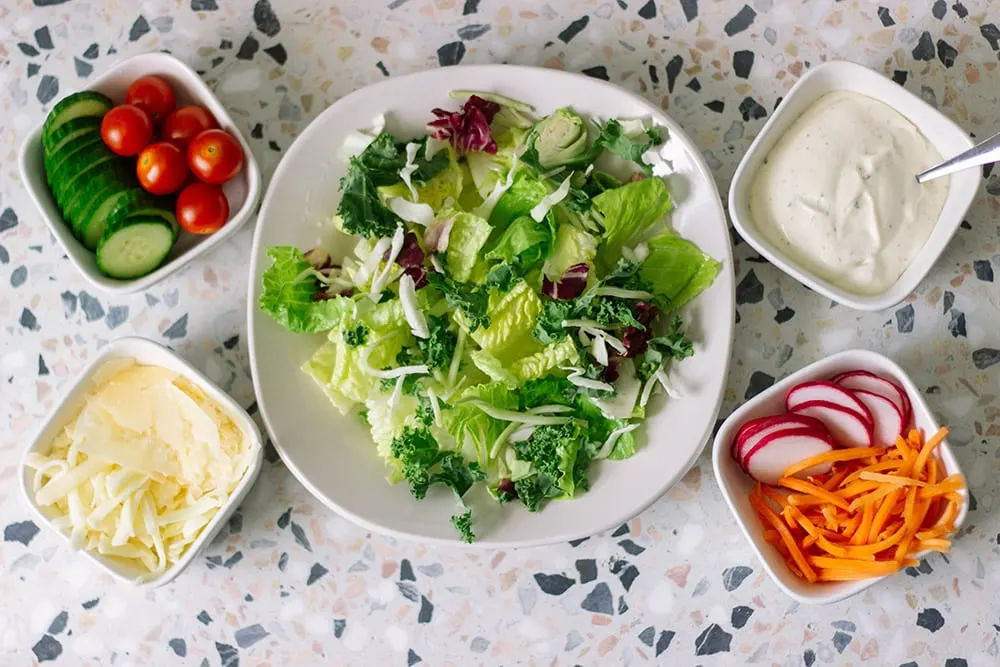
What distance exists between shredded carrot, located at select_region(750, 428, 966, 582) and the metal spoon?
1.71 feet

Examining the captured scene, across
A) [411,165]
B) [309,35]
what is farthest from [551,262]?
[309,35]

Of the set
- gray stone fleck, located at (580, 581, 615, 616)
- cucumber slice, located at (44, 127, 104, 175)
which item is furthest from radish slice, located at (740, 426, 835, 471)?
cucumber slice, located at (44, 127, 104, 175)

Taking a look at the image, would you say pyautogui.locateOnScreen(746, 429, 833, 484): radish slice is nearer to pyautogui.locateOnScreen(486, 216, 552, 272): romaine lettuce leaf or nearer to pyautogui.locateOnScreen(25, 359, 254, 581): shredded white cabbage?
pyautogui.locateOnScreen(486, 216, 552, 272): romaine lettuce leaf

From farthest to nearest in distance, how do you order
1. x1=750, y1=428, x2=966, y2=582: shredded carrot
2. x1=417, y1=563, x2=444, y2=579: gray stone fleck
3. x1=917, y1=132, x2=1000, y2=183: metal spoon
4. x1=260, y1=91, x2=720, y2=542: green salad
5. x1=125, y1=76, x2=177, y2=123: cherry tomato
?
x1=417, y1=563, x2=444, y2=579: gray stone fleck → x1=125, y1=76, x2=177, y2=123: cherry tomato → x1=260, y1=91, x2=720, y2=542: green salad → x1=750, y1=428, x2=966, y2=582: shredded carrot → x1=917, y1=132, x2=1000, y2=183: metal spoon

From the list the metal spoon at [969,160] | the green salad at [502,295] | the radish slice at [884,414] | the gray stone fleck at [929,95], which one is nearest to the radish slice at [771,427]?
the radish slice at [884,414]

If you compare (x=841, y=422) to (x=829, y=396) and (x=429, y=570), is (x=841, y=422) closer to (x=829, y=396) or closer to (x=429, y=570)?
(x=829, y=396)

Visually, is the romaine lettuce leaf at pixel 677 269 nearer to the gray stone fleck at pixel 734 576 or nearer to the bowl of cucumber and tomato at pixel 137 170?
the gray stone fleck at pixel 734 576

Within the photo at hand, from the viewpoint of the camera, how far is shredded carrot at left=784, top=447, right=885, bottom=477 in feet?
6.79

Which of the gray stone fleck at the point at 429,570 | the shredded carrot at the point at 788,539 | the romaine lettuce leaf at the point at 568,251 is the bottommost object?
the gray stone fleck at the point at 429,570

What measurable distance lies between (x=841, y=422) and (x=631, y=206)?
0.64 meters

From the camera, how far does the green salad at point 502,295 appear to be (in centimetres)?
212

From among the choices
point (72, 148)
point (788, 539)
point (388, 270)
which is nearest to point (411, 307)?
point (388, 270)

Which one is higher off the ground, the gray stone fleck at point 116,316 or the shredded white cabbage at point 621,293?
the shredded white cabbage at point 621,293

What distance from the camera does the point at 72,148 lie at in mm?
2203
